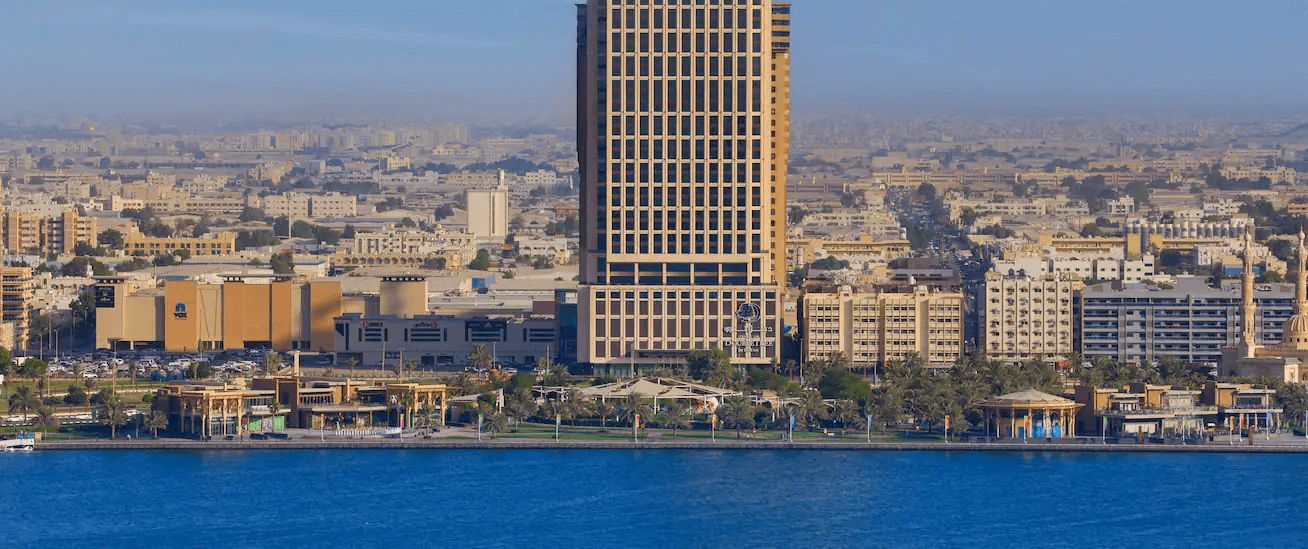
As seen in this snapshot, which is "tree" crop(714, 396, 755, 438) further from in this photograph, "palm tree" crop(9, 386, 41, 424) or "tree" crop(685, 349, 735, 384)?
"palm tree" crop(9, 386, 41, 424)

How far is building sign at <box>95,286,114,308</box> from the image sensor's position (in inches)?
3629

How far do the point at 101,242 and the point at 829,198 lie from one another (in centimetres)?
4244

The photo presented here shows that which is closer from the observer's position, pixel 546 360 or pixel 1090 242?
pixel 546 360

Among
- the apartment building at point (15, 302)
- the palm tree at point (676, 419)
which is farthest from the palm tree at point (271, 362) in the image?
the palm tree at point (676, 419)

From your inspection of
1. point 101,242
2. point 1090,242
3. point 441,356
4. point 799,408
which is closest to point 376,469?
point 799,408

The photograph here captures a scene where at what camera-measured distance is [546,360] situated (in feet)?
268

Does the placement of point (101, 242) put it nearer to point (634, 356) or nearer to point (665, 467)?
point (634, 356)

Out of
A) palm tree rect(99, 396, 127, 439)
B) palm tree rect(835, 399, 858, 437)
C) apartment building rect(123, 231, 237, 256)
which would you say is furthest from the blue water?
apartment building rect(123, 231, 237, 256)

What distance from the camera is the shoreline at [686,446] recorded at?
219ft

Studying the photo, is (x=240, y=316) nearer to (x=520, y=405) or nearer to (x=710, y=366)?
(x=710, y=366)

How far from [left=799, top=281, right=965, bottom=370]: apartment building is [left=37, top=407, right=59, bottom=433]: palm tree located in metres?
21.2

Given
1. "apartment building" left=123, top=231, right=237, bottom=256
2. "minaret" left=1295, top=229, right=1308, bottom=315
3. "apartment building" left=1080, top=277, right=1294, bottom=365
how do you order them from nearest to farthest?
"minaret" left=1295, top=229, right=1308, bottom=315, "apartment building" left=1080, top=277, right=1294, bottom=365, "apartment building" left=123, top=231, right=237, bottom=256

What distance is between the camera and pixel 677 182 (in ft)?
259

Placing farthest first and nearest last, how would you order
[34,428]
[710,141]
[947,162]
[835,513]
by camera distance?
[947,162] < [710,141] < [34,428] < [835,513]
